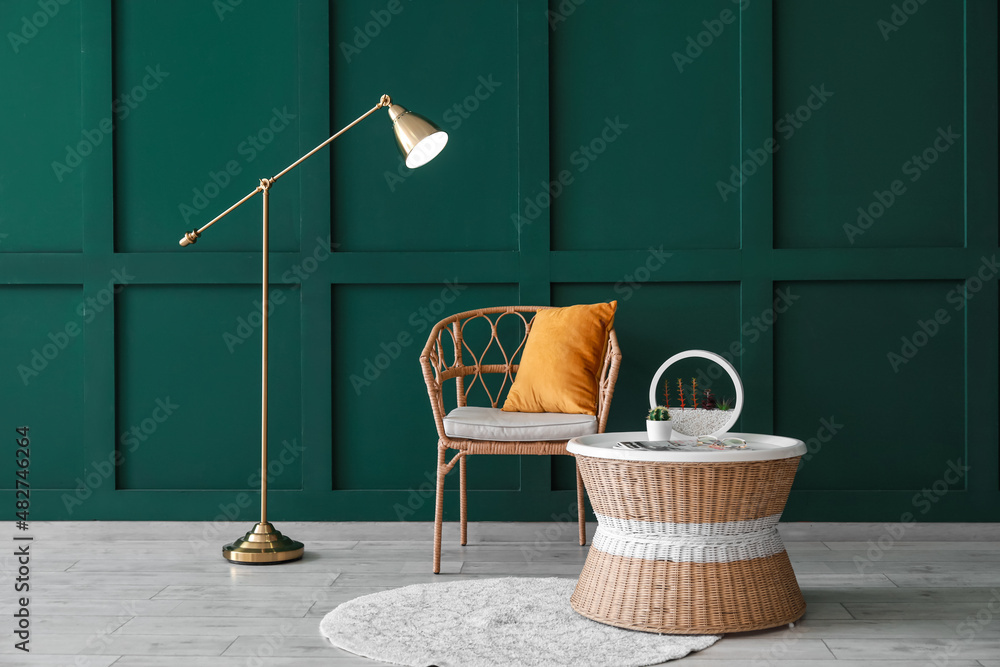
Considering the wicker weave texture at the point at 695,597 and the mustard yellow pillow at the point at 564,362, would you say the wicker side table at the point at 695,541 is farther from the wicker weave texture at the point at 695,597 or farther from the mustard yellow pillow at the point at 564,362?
the mustard yellow pillow at the point at 564,362

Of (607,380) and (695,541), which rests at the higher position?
(607,380)

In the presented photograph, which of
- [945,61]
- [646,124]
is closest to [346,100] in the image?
[646,124]

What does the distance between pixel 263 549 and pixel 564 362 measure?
1.17m

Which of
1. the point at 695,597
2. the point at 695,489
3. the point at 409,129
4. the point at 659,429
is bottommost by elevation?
the point at 695,597

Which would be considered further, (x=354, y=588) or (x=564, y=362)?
(x=564, y=362)

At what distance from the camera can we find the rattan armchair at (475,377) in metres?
2.53

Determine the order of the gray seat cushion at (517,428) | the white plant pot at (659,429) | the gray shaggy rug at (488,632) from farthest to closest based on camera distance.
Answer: the gray seat cushion at (517,428) < the white plant pot at (659,429) < the gray shaggy rug at (488,632)

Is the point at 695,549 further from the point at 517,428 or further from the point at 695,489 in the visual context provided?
the point at 517,428

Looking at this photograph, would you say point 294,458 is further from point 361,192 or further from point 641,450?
point 641,450

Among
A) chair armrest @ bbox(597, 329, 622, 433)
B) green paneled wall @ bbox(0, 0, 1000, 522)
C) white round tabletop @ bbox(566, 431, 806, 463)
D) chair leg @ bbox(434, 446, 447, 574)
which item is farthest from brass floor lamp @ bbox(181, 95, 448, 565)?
white round tabletop @ bbox(566, 431, 806, 463)

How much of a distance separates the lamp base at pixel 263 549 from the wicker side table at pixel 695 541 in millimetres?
1149

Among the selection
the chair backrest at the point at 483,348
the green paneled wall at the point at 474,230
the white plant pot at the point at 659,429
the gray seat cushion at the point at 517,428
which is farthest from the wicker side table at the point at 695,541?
the green paneled wall at the point at 474,230

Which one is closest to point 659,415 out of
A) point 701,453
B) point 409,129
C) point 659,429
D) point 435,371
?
point 659,429

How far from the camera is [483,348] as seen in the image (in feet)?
10.2
